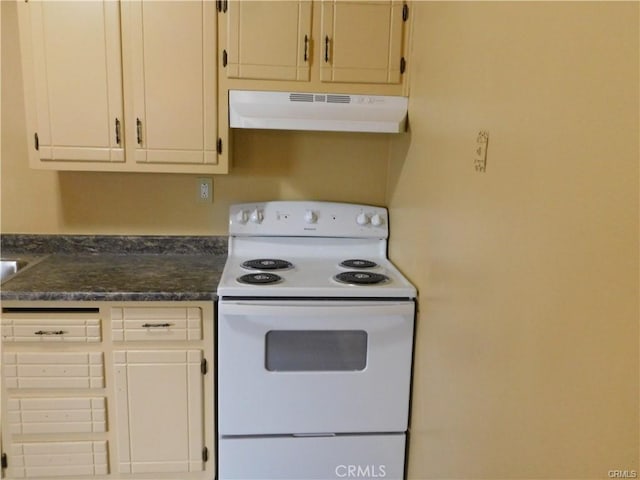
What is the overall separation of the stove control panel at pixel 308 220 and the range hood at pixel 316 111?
1.50 ft

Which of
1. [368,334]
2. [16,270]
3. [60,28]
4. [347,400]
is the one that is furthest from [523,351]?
[16,270]

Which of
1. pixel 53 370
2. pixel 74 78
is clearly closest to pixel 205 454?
pixel 53 370

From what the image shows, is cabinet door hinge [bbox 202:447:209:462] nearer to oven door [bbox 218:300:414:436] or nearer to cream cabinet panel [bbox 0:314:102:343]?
oven door [bbox 218:300:414:436]

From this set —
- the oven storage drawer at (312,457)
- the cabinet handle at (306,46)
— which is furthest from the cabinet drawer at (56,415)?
the cabinet handle at (306,46)

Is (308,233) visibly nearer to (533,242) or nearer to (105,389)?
(105,389)

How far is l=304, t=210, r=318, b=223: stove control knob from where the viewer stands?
2273 millimetres

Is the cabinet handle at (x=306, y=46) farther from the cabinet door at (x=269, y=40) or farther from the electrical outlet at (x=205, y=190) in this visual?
the electrical outlet at (x=205, y=190)

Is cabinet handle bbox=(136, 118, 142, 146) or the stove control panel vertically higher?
cabinet handle bbox=(136, 118, 142, 146)

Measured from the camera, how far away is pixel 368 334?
6.00 feet

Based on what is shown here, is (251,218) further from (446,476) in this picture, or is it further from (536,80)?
(536,80)

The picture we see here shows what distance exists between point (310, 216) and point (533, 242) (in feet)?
4.54

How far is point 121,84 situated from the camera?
1.90m

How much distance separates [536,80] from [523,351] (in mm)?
569

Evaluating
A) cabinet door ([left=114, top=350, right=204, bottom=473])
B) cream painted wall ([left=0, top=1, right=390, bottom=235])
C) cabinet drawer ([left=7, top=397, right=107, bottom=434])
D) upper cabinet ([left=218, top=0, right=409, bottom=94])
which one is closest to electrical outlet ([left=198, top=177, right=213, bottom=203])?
cream painted wall ([left=0, top=1, right=390, bottom=235])
